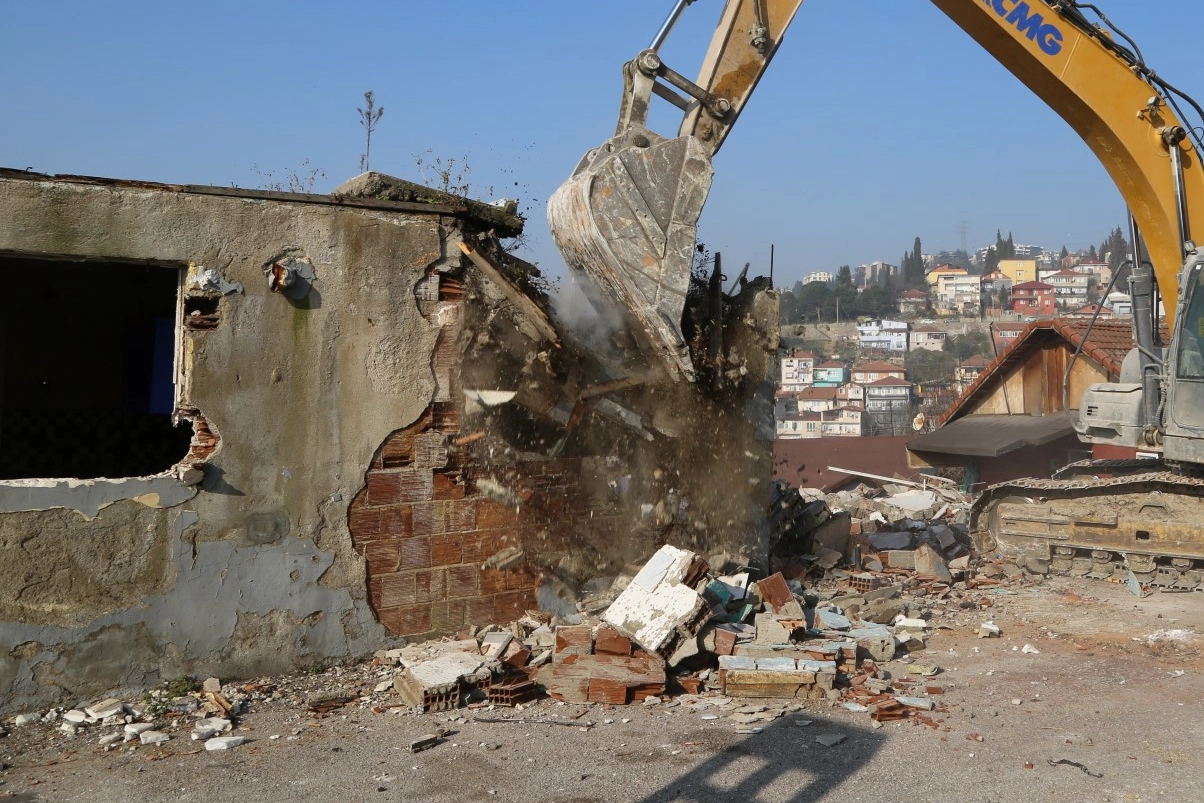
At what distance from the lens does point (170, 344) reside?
9.58 meters

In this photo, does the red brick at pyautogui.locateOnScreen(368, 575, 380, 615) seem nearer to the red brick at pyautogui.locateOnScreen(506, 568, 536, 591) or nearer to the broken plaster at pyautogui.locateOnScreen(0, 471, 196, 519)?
the red brick at pyautogui.locateOnScreen(506, 568, 536, 591)

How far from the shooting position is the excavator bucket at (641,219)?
6516 millimetres

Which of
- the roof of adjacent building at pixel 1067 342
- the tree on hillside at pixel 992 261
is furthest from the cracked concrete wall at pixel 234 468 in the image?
the tree on hillside at pixel 992 261

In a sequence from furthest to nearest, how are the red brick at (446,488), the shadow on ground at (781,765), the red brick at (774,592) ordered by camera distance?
the red brick at (774,592) → the red brick at (446,488) → the shadow on ground at (781,765)

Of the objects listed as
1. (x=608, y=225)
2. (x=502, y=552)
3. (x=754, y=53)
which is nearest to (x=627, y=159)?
(x=608, y=225)

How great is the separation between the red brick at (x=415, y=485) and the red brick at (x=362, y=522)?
216 millimetres

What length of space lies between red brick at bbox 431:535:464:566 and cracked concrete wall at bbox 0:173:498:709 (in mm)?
536

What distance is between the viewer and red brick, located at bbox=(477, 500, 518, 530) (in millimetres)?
7023

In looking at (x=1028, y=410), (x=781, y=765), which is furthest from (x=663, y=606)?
(x=1028, y=410)

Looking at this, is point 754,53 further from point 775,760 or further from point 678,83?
point 775,760

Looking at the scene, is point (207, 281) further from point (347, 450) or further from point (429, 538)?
point (429, 538)

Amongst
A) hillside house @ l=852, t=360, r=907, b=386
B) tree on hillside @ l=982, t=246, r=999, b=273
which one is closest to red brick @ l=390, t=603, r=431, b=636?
hillside house @ l=852, t=360, r=907, b=386

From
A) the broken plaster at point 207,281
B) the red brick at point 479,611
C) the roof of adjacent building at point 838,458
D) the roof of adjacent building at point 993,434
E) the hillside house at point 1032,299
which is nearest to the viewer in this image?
the broken plaster at point 207,281

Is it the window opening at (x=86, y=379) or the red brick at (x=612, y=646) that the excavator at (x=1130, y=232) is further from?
the window opening at (x=86, y=379)
